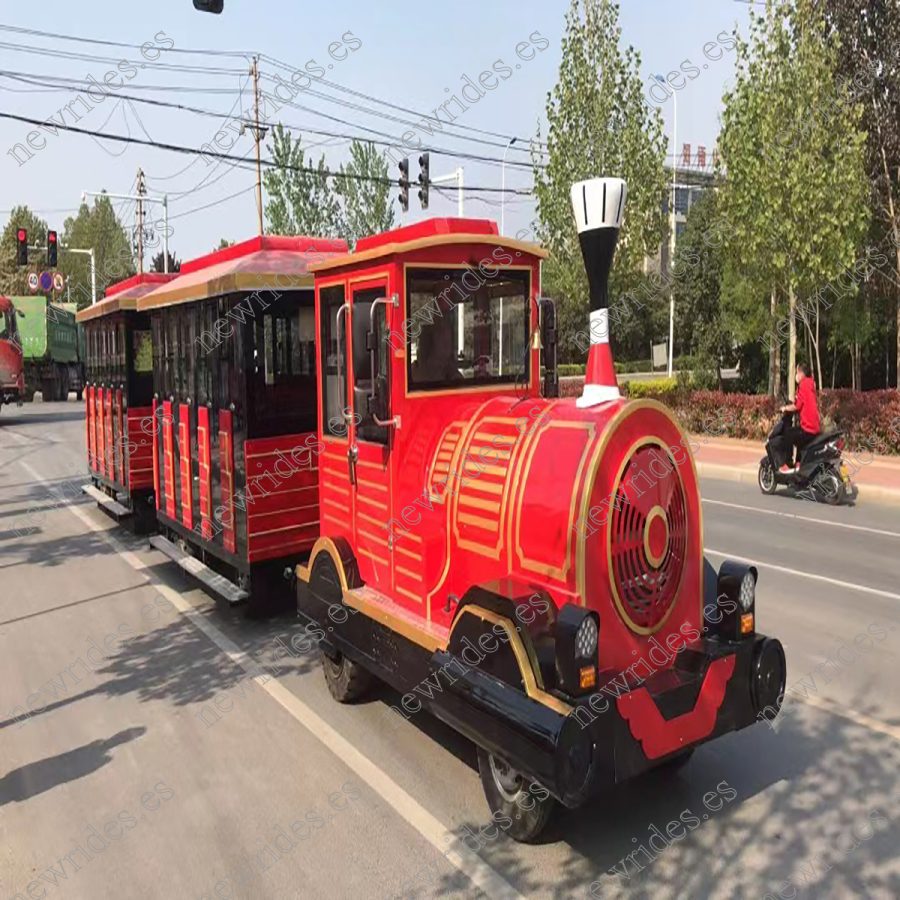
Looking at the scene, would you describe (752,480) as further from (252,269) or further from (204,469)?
(252,269)

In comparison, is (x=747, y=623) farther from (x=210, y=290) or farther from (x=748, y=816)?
(x=210, y=290)

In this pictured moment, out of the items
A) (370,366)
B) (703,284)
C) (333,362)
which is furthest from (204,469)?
(703,284)

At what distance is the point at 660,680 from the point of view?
12.3 ft

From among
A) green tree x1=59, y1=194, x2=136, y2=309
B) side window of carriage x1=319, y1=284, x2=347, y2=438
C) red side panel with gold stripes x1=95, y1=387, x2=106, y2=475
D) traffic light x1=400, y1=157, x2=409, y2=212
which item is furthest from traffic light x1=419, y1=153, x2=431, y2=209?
green tree x1=59, y1=194, x2=136, y2=309

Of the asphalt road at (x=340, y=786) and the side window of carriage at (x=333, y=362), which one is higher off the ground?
the side window of carriage at (x=333, y=362)

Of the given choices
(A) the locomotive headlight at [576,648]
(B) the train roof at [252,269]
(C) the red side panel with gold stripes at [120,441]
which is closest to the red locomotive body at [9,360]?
(C) the red side panel with gold stripes at [120,441]

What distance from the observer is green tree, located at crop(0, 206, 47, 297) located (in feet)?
188

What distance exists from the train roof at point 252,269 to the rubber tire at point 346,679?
282cm

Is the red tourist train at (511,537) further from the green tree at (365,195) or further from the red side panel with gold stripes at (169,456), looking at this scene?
the green tree at (365,195)

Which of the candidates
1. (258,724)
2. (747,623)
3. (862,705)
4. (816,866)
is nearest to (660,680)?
(747,623)

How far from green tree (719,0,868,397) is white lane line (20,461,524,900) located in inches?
481

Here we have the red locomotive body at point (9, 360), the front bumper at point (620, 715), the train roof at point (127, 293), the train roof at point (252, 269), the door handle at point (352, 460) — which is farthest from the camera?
the red locomotive body at point (9, 360)

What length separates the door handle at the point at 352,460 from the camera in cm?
502

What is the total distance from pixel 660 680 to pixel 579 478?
0.99 meters
